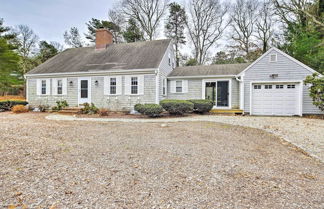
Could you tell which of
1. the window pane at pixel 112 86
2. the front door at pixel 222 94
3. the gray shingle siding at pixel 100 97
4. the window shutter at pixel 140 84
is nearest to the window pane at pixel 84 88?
the gray shingle siding at pixel 100 97

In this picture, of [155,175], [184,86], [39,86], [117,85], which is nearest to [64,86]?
[39,86]

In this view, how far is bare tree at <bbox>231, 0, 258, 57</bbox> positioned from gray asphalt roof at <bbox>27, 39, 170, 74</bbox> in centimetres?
1250

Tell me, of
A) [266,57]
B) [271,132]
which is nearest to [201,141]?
[271,132]

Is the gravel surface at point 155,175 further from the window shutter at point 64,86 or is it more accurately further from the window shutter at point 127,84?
the window shutter at point 64,86

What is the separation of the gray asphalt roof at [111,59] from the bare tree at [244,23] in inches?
492

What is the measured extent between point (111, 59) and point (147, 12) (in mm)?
11817

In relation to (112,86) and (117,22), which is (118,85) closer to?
(112,86)

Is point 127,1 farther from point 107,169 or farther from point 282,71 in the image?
point 107,169

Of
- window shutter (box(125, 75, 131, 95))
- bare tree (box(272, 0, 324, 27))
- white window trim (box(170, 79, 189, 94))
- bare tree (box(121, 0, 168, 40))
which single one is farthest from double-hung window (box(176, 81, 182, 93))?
bare tree (box(272, 0, 324, 27))

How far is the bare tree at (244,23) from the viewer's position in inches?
816

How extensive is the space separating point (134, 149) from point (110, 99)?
29.8 feet

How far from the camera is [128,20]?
22391mm

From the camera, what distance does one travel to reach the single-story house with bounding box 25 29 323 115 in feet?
34.4

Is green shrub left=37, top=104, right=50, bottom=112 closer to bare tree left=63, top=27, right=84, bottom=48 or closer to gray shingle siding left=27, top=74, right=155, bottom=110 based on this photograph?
gray shingle siding left=27, top=74, right=155, bottom=110
